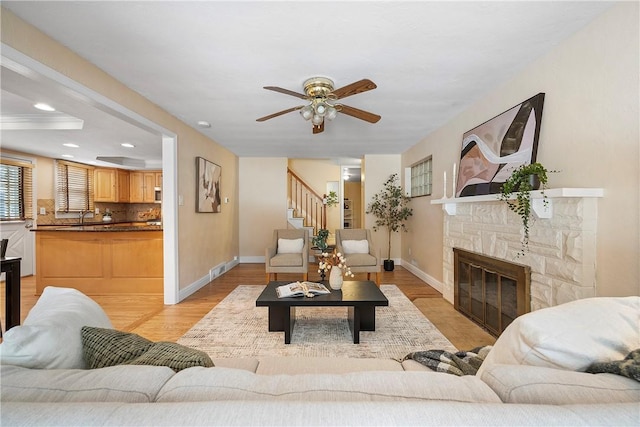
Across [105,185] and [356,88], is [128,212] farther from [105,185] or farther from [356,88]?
[356,88]

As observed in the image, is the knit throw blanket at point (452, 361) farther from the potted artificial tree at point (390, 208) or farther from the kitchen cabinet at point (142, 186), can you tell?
the kitchen cabinet at point (142, 186)

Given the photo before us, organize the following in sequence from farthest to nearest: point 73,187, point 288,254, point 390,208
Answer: point 73,187 < point 390,208 < point 288,254

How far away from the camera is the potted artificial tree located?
5918mm

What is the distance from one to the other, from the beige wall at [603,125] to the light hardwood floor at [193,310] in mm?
1323

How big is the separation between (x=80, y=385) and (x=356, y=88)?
7.87ft

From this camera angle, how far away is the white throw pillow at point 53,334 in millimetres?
849

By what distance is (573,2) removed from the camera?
1.75m

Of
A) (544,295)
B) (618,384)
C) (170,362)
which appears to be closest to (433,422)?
(618,384)

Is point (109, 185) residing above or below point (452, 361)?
above

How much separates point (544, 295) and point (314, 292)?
6.09ft

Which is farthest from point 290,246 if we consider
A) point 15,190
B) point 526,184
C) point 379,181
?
point 15,190

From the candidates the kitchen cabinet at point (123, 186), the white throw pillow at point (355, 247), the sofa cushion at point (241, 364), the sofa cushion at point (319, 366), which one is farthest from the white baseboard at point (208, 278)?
the kitchen cabinet at point (123, 186)

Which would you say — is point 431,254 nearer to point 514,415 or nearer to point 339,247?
point 339,247

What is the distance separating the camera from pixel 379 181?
643cm
